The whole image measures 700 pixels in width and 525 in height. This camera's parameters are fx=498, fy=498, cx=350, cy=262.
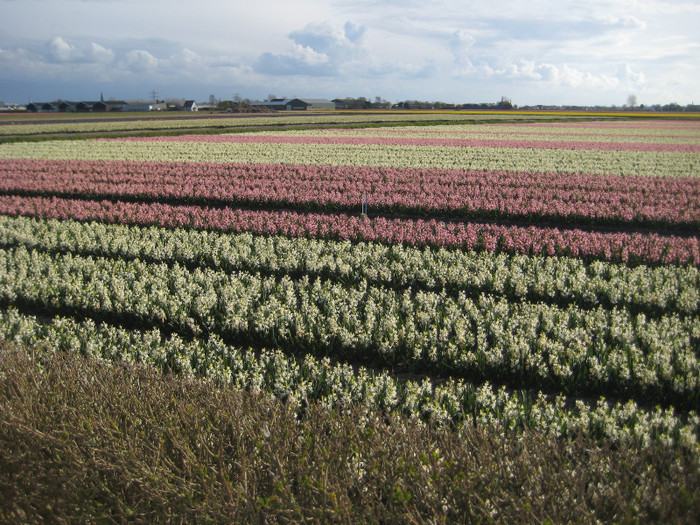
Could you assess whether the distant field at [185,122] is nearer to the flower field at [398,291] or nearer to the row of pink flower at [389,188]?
the row of pink flower at [389,188]

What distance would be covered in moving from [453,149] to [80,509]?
102ft

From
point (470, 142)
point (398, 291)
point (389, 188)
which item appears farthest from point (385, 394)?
point (470, 142)

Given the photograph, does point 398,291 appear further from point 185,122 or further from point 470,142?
point 185,122

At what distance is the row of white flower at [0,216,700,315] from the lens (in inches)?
331

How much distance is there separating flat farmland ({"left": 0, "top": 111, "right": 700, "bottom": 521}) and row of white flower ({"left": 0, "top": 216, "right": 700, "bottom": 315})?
0.16 feet

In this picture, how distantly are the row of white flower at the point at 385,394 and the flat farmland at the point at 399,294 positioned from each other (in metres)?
0.03

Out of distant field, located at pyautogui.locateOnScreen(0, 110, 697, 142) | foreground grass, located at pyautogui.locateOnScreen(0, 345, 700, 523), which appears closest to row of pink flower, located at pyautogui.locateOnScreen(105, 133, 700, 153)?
distant field, located at pyautogui.locateOnScreen(0, 110, 697, 142)

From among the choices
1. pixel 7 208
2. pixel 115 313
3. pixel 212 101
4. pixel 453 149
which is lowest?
pixel 115 313

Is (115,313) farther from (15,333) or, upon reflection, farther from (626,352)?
(626,352)

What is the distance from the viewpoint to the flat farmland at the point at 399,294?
5375mm

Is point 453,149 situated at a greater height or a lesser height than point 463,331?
greater

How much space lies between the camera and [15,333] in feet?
23.5

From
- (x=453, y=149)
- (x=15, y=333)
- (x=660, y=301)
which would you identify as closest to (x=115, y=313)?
A: (x=15, y=333)

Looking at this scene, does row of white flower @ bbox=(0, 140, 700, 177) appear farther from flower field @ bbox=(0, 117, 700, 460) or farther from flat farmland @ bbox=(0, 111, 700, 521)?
flat farmland @ bbox=(0, 111, 700, 521)
